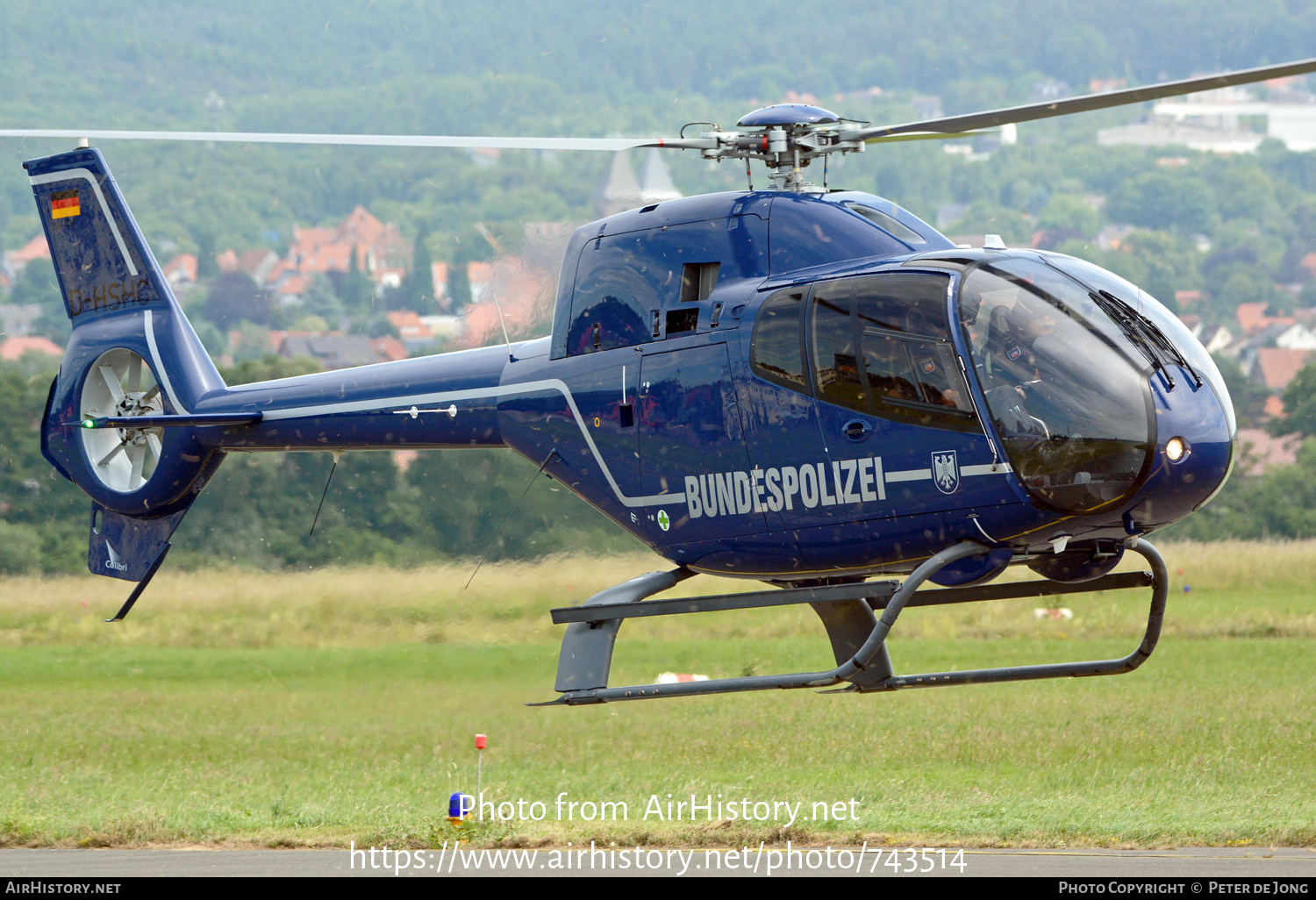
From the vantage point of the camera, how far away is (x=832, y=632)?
31.3 ft

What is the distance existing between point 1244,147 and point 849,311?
90744mm

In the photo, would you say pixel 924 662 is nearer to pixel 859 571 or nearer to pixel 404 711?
pixel 404 711

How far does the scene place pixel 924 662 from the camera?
22.4 metres

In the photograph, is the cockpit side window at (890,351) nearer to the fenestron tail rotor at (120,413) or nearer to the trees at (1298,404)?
the fenestron tail rotor at (120,413)

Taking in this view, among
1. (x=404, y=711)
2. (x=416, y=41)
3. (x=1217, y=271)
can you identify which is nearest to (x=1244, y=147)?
(x=1217, y=271)

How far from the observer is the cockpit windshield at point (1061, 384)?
23.2ft

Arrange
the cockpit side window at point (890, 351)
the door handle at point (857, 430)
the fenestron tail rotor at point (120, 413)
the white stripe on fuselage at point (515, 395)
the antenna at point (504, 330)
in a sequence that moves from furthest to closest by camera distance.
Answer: the fenestron tail rotor at point (120, 413) → the antenna at point (504, 330) → the door handle at point (857, 430) → the white stripe on fuselage at point (515, 395) → the cockpit side window at point (890, 351)

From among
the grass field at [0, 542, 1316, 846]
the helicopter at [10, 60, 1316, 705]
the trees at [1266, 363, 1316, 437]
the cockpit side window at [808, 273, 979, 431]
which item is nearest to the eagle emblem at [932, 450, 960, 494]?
the helicopter at [10, 60, 1316, 705]

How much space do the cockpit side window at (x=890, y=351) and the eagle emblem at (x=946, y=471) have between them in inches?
5.9

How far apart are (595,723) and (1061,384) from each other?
1276 cm

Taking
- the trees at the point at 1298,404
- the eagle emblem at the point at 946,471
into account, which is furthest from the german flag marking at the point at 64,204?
the trees at the point at 1298,404

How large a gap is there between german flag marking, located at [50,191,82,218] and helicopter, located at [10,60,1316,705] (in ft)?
10.1

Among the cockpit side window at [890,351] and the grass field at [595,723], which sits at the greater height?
the cockpit side window at [890,351]

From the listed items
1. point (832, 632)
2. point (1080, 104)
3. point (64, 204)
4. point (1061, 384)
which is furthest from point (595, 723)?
point (1080, 104)
